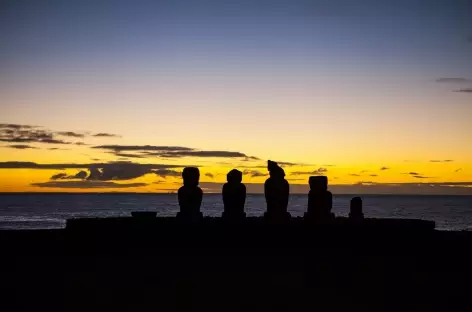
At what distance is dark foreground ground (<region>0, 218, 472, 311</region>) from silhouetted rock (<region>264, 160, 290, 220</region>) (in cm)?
213

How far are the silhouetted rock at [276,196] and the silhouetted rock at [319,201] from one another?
95 centimetres

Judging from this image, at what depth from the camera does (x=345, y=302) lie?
425 inches

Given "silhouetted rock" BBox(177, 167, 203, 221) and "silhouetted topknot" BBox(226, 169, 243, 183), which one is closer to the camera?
"silhouetted rock" BBox(177, 167, 203, 221)

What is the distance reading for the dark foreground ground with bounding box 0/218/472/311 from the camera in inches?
426

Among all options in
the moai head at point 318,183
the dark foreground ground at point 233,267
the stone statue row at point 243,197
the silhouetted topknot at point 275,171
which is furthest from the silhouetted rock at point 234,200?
the moai head at point 318,183

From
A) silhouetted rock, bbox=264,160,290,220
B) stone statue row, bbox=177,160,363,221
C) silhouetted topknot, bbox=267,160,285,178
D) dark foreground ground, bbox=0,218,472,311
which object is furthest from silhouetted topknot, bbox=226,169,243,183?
dark foreground ground, bbox=0,218,472,311

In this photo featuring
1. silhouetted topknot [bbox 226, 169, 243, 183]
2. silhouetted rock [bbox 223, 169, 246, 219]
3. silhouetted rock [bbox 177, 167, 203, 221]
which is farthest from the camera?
silhouetted topknot [bbox 226, 169, 243, 183]

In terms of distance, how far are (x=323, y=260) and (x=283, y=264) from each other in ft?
4.48

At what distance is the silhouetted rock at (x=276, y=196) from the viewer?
21.8 metres

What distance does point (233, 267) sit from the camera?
14.6 metres

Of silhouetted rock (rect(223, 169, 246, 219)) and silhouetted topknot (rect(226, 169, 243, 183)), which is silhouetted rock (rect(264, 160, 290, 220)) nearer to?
silhouetted rock (rect(223, 169, 246, 219))

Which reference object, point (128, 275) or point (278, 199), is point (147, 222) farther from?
point (128, 275)

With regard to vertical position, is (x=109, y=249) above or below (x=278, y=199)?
below

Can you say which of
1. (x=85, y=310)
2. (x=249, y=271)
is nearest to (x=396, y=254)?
(x=249, y=271)
